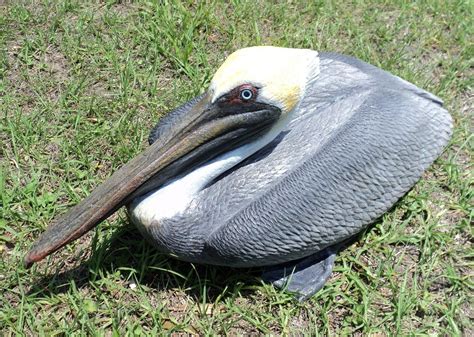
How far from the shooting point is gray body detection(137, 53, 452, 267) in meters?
2.61

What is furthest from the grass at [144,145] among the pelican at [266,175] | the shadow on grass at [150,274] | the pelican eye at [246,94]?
the pelican eye at [246,94]

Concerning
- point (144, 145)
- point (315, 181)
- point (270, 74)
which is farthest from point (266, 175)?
point (144, 145)

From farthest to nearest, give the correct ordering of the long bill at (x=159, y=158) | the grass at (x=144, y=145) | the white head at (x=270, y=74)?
the grass at (x=144, y=145), the long bill at (x=159, y=158), the white head at (x=270, y=74)

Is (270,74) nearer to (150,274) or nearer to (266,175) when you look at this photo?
(266,175)

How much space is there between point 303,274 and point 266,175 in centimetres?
52

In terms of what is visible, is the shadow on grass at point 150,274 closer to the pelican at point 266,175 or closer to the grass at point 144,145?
the grass at point 144,145

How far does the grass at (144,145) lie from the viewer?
9.19 feet

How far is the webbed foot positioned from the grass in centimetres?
5

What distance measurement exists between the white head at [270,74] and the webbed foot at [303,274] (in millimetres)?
782

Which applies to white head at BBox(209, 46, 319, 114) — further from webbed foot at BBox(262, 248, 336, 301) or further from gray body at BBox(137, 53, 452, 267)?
webbed foot at BBox(262, 248, 336, 301)

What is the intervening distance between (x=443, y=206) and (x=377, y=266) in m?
0.56

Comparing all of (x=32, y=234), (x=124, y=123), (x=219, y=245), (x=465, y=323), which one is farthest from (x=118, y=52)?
(x=465, y=323)

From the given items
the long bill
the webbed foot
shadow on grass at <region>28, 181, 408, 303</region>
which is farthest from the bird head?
the webbed foot

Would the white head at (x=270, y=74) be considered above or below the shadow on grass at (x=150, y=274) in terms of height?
above
